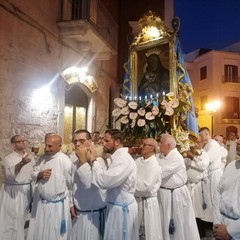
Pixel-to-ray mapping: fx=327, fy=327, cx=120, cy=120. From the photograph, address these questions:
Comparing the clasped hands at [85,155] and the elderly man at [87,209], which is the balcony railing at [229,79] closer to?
the elderly man at [87,209]

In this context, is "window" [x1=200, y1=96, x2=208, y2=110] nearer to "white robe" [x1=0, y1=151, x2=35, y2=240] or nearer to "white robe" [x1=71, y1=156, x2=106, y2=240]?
"white robe" [x1=0, y1=151, x2=35, y2=240]

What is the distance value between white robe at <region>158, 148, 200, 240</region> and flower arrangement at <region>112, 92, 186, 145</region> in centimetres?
145

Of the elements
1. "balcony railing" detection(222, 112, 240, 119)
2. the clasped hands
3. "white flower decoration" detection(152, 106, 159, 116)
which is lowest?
the clasped hands

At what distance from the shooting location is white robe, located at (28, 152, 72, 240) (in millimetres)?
4758

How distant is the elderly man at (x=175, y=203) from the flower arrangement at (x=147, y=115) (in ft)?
4.66

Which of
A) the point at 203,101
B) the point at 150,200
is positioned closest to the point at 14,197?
the point at 150,200

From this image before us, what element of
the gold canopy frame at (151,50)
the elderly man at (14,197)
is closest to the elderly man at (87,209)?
the elderly man at (14,197)

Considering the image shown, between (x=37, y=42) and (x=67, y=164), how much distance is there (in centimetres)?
522

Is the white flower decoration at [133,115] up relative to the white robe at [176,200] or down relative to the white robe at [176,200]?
up

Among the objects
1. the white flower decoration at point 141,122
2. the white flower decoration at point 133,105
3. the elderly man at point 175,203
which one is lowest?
the elderly man at point 175,203

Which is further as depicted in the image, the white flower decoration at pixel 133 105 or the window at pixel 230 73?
the window at pixel 230 73

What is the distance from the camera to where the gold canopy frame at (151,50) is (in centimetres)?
817

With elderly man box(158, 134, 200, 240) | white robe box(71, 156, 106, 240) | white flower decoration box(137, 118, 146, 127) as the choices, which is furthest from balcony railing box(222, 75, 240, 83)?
white robe box(71, 156, 106, 240)

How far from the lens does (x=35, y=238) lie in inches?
188
